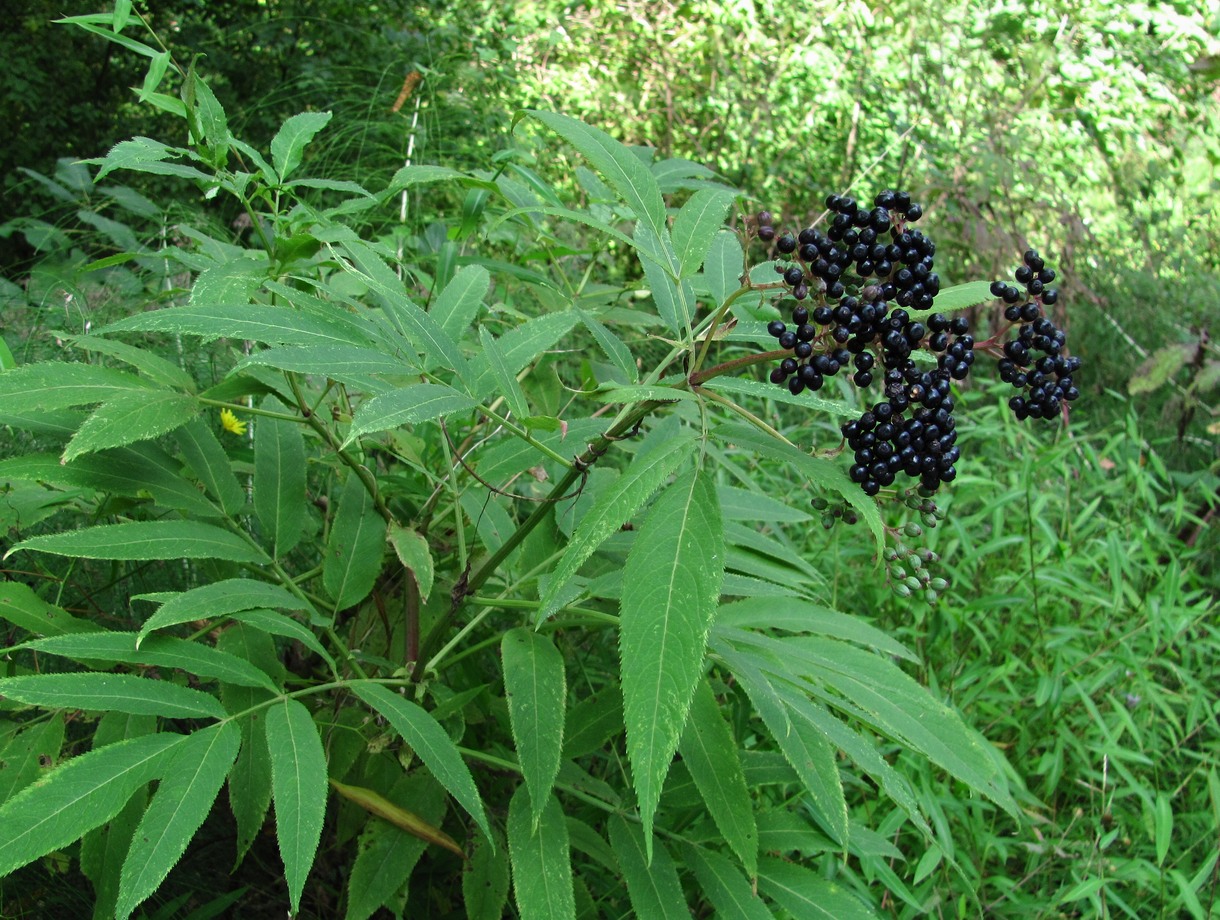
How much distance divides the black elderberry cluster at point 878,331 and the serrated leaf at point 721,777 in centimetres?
49

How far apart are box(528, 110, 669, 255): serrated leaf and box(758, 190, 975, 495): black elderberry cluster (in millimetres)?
190

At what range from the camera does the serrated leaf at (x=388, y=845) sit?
170cm

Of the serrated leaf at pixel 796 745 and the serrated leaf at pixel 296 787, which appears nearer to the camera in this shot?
the serrated leaf at pixel 296 787

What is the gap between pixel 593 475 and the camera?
1.99 m

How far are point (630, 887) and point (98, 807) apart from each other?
0.78 meters

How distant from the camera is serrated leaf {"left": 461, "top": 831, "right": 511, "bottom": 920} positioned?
1.76 metres

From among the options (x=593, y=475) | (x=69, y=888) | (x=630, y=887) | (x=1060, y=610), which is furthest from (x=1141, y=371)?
(x=69, y=888)

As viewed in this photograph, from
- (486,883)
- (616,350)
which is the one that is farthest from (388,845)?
(616,350)

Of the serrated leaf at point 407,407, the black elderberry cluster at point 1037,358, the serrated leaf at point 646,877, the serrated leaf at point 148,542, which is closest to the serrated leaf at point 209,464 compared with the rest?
the serrated leaf at point 148,542

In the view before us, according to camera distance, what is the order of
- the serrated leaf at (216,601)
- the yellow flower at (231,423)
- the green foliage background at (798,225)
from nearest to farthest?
the serrated leaf at (216,601), the green foliage background at (798,225), the yellow flower at (231,423)

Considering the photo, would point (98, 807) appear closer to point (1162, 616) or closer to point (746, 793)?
point (746, 793)

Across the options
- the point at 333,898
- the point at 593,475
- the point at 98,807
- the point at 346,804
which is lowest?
the point at 333,898

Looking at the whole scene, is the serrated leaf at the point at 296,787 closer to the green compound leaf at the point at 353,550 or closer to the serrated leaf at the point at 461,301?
the green compound leaf at the point at 353,550

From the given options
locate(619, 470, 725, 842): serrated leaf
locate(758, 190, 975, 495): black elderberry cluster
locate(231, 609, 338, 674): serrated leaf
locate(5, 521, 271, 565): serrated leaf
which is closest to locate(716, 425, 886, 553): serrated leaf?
locate(758, 190, 975, 495): black elderberry cluster
